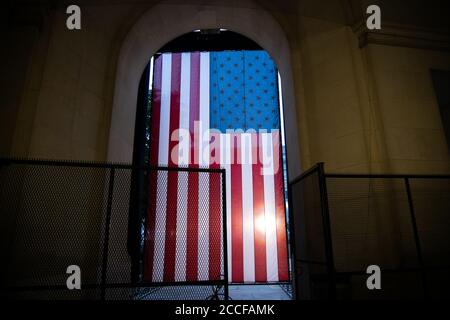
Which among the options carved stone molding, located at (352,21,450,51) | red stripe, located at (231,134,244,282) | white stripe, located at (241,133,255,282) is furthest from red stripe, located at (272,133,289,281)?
carved stone molding, located at (352,21,450,51)

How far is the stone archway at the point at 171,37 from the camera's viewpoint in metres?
5.83

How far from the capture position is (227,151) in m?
9.23

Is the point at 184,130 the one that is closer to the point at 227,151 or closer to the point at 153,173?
the point at 227,151

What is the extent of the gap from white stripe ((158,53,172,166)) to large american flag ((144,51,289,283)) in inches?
1.2

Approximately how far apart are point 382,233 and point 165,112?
7.18m

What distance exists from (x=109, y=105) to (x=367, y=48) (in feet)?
16.3

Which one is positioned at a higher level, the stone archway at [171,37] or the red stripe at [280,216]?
the stone archway at [171,37]

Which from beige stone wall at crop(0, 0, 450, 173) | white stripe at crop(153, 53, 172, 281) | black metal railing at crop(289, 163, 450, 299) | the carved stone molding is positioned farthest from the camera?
white stripe at crop(153, 53, 172, 281)

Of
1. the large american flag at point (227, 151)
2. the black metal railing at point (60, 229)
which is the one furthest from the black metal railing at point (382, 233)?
the large american flag at point (227, 151)

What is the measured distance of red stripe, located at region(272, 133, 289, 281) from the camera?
28.0ft

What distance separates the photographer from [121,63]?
597cm

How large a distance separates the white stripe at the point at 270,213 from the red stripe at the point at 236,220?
31.2 inches

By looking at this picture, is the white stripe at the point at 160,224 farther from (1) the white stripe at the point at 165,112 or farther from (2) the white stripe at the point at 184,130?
(1) the white stripe at the point at 165,112

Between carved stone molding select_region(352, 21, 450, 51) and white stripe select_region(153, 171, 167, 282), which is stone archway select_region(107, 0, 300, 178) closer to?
carved stone molding select_region(352, 21, 450, 51)
